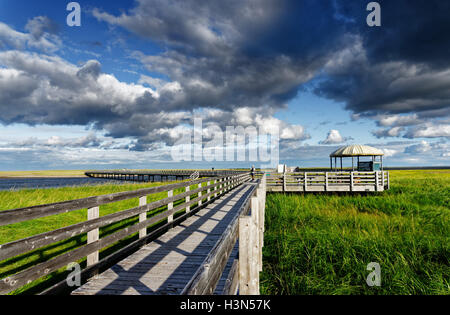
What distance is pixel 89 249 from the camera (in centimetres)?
418

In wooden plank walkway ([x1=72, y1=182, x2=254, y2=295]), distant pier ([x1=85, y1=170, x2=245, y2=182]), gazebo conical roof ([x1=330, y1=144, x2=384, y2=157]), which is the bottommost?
distant pier ([x1=85, y1=170, x2=245, y2=182])

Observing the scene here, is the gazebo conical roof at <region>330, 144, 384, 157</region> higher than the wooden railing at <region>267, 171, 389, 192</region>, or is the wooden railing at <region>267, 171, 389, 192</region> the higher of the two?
the gazebo conical roof at <region>330, 144, 384, 157</region>

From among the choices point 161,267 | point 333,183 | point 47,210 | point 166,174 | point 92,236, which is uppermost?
point 47,210

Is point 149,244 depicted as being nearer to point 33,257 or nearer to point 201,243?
point 201,243

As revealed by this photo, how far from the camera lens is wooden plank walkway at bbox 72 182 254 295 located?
3852mm

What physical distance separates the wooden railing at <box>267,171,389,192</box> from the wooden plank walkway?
14.4m

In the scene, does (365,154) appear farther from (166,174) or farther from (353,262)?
(166,174)

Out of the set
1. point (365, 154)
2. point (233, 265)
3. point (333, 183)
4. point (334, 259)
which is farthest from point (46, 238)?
point (365, 154)

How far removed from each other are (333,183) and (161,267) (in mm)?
18951

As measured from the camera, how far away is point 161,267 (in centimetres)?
Result: 472

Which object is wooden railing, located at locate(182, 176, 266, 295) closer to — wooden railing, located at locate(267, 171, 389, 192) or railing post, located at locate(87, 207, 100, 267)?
railing post, located at locate(87, 207, 100, 267)

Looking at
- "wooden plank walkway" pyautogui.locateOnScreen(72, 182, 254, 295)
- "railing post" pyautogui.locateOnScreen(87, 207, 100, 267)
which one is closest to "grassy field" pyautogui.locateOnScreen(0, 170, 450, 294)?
"railing post" pyautogui.locateOnScreen(87, 207, 100, 267)

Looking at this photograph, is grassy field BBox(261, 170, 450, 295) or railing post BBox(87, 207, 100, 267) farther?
grassy field BBox(261, 170, 450, 295)
